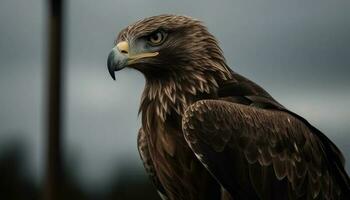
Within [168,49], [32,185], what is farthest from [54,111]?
[32,185]

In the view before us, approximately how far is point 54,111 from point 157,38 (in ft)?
7.55

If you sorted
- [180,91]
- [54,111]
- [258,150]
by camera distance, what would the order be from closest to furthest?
[54,111]
[258,150]
[180,91]

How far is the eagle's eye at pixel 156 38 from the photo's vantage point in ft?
10.3

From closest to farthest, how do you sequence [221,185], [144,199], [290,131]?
1. [221,185]
2. [290,131]
3. [144,199]

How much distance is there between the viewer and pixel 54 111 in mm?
882

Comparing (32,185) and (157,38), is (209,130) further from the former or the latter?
(32,185)

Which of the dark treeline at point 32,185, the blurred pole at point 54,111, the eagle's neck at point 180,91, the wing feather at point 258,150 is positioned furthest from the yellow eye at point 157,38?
the dark treeline at point 32,185

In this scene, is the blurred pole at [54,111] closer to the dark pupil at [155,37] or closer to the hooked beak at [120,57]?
the hooked beak at [120,57]

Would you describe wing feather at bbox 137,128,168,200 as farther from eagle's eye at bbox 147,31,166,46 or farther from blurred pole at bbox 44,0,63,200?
blurred pole at bbox 44,0,63,200

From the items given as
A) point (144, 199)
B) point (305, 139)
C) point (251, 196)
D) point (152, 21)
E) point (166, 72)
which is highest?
point (152, 21)

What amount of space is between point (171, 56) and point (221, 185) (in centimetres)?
66

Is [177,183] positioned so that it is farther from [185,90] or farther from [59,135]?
[59,135]

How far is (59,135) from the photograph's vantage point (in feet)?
3.01

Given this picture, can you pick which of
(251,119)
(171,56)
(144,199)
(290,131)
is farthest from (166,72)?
(144,199)
